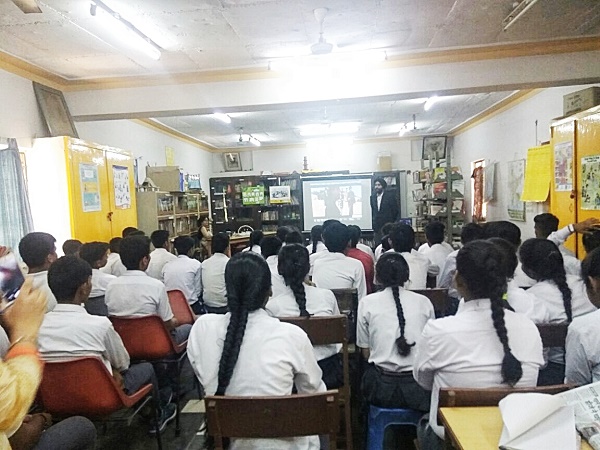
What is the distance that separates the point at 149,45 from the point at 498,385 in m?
3.68

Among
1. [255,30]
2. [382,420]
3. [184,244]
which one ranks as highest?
[255,30]

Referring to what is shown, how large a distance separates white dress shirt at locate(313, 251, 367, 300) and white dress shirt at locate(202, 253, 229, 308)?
0.98 metres

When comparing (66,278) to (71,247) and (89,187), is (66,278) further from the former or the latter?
(89,187)

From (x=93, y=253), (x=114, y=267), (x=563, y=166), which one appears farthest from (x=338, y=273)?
(x=563, y=166)

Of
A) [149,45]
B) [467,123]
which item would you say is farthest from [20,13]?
[467,123]

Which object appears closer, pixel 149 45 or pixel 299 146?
pixel 149 45

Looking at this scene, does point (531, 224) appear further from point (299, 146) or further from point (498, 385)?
point (299, 146)

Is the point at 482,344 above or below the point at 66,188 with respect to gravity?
below

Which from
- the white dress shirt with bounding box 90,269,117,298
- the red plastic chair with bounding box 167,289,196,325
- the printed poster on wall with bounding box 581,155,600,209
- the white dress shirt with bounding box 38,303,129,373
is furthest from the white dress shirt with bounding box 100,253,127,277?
the printed poster on wall with bounding box 581,155,600,209

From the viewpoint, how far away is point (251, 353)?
61.2 inches

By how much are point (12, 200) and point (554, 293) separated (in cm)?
409

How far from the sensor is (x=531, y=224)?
6336 millimetres

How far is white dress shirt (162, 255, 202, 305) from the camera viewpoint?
12.5 feet

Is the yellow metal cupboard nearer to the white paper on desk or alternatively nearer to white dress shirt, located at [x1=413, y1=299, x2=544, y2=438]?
white dress shirt, located at [x1=413, y1=299, x2=544, y2=438]
